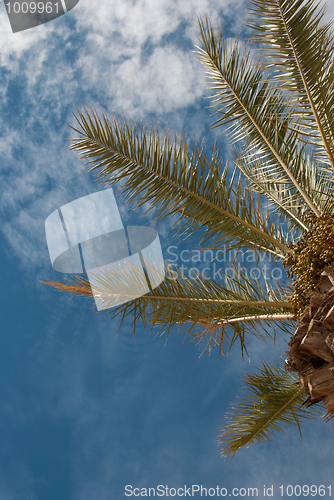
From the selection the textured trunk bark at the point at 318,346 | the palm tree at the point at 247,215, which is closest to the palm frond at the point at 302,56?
the palm tree at the point at 247,215

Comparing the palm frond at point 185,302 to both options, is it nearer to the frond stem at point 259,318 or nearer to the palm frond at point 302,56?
the frond stem at point 259,318

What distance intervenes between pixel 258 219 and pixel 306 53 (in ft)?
6.71

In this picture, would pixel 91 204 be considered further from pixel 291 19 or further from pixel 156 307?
pixel 291 19

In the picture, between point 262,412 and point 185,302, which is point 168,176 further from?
point 262,412

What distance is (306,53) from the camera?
4344 millimetres

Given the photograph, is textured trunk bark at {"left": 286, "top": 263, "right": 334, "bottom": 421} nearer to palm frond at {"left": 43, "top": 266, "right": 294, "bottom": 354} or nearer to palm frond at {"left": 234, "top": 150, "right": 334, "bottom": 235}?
palm frond at {"left": 43, "top": 266, "right": 294, "bottom": 354}

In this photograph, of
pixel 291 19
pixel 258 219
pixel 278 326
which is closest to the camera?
pixel 291 19

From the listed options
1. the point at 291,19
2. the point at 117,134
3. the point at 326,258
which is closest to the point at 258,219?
the point at 326,258

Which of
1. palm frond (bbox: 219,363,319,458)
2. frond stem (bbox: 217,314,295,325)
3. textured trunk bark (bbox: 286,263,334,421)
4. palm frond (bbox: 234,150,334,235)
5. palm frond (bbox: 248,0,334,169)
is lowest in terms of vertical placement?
palm frond (bbox: 219,363,319,458)

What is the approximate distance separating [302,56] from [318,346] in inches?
134

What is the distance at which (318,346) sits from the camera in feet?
10.7

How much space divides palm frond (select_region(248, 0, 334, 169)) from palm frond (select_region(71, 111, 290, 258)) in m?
1.25

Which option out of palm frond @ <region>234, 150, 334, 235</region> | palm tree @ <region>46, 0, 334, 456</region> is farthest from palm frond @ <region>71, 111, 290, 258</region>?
palm frond @ <region>234, 150, 334, 235</region>

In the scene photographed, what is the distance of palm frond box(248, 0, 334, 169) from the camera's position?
13.9 feet
